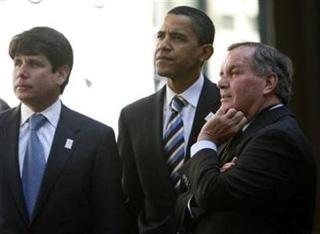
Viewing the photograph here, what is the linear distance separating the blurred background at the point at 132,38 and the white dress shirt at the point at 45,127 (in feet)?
2.64

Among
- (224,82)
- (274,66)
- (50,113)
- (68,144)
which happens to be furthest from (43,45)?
(274,66)

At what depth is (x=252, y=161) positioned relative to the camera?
2986mm

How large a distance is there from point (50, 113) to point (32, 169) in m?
0.30

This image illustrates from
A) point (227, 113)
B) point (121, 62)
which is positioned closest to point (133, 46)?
point (121, 62)

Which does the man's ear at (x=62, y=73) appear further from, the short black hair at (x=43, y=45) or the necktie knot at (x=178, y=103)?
the necktie knot at (x=178, y=103)

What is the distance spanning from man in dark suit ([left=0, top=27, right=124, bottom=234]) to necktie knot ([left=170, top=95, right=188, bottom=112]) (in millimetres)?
364

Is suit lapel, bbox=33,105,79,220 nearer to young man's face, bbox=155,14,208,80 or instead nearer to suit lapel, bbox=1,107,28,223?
suit lapel, bbox=1,107,28,223

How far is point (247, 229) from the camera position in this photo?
299 cm

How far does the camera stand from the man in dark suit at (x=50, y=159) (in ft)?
11.7

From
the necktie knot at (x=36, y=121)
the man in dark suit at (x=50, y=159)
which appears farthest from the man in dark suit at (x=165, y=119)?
the necktie knot at (x=36, y=121)

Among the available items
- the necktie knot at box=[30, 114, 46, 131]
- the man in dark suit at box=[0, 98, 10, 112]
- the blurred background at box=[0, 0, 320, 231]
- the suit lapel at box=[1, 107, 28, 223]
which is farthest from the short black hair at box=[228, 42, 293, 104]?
the blurred background at box=[0, 0, 320, 231]

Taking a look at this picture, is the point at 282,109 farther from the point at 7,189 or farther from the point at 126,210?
the point at 7,189

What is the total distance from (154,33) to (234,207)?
2.09 meters

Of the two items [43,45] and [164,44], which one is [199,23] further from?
[43,45]
